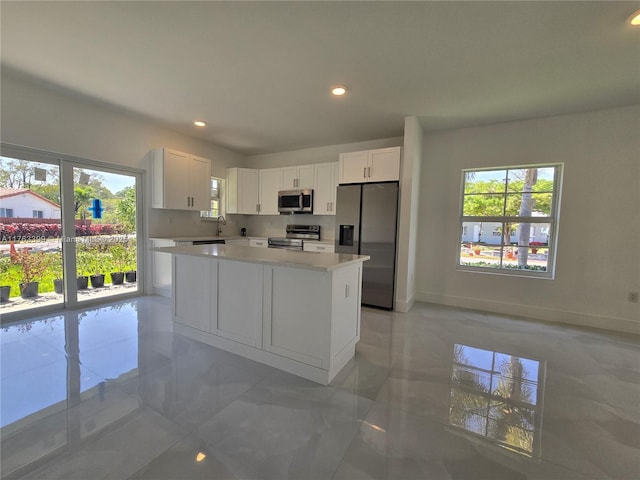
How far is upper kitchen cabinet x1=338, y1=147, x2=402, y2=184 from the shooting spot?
381 cm

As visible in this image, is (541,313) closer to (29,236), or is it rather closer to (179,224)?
(179,224)

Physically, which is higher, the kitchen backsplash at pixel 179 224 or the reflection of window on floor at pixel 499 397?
the kitchen backsplash at pixel 179 224

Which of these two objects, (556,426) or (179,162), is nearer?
(556,426)

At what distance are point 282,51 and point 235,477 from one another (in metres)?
2.91

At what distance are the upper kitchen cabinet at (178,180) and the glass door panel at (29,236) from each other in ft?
3.61

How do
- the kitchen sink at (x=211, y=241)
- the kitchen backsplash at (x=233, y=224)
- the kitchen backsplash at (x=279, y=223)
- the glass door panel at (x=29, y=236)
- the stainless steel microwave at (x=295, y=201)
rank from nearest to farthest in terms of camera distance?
the glass door panel at (x=29, y=236) < the kitchen sink at (x=211, y=241) < the kitchen backsplash at (x=233, y=224) < the stainless steel microwave at (x=295, y=201) < the kitchen backsplash at (x=279, y=223)

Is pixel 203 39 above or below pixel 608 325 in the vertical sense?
above

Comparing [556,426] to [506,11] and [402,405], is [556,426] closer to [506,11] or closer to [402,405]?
[402,405]

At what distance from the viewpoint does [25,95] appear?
114 inches

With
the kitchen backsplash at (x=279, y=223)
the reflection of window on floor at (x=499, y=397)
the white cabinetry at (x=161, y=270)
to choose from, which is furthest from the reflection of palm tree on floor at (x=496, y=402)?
the white cabinetry at (x=161, y=270)

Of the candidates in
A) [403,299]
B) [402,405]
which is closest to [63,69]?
[402,405]

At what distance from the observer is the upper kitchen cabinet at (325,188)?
464 centimetres

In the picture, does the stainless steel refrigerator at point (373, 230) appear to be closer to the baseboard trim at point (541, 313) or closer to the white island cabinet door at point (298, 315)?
the baseboard trim at point (541, 313)

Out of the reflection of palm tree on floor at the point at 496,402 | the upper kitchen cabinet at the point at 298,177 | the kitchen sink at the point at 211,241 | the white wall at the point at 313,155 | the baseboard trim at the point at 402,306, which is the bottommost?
the reflection of palm tree on floor at the point at 496,402
